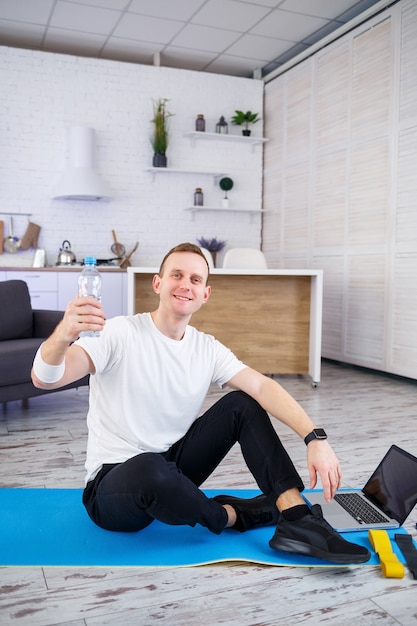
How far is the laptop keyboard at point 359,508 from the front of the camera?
77.2 inches

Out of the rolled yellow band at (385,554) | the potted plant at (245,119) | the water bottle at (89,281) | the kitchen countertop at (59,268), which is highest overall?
the potted plant at (245,119)

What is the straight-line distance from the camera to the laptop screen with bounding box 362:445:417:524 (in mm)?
1916

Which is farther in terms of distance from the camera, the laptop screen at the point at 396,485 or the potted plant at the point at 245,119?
the potted plant at the point at 245,119

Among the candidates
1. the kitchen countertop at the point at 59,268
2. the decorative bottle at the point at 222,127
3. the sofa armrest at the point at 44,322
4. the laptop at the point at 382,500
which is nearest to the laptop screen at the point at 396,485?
the laptop at the point at 382,500

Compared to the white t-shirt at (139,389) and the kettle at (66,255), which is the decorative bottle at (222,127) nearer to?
the kettle at (66,255)

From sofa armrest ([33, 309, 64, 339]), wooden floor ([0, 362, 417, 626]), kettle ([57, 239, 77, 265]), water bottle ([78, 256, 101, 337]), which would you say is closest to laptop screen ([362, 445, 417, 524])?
wooden floor ([0, 362, 417, 626])

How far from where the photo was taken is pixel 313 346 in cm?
471

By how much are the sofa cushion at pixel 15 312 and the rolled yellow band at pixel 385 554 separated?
105 inches

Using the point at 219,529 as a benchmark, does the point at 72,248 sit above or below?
above

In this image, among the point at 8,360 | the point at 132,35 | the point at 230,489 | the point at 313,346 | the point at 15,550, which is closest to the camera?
the point at 15,550

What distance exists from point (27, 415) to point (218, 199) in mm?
4117

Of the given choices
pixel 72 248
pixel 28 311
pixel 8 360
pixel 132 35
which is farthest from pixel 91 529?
pixel 132 35

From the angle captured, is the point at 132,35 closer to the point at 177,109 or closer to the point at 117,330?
the point at 177,109

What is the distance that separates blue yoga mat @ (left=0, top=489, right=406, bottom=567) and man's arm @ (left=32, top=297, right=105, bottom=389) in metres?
0.55
